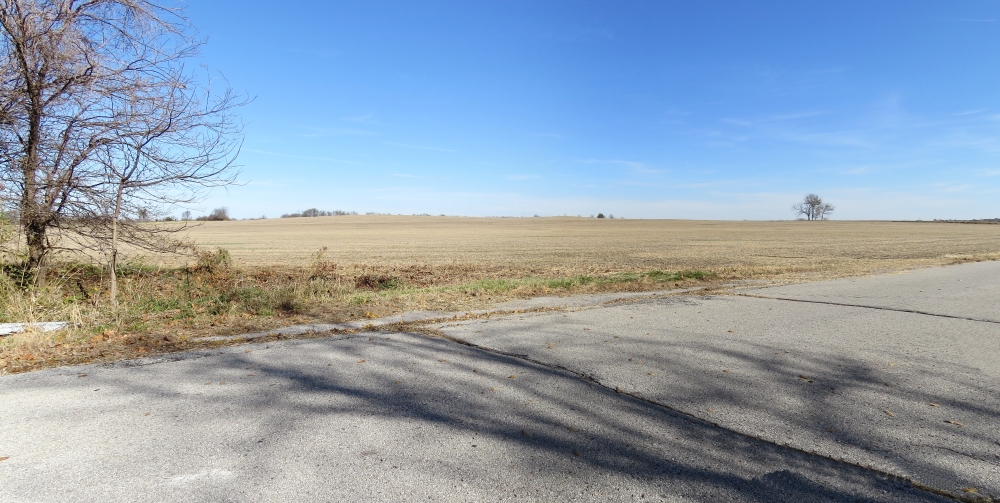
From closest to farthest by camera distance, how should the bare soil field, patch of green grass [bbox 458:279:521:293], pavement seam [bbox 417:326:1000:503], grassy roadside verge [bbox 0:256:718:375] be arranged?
pavement seam [bbox 417:326:1000:503] < grassy roadside verge [bbox 0:256:718:375] < patch of green grass [bbox 458:279:521:293] < the bare soil field

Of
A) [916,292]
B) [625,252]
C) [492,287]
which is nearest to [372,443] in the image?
[492,287]

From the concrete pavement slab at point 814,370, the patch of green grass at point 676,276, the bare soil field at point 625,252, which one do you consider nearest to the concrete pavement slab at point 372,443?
the concrete pavement slab at point 814,370

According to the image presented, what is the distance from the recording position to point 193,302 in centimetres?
980

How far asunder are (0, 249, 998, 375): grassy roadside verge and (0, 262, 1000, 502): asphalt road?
117cm

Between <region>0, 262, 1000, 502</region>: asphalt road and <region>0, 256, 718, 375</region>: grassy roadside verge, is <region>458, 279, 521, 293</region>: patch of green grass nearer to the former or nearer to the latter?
<region>0, 256, 718, 375</region>: grassy roadside verge

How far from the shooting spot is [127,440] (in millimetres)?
3877

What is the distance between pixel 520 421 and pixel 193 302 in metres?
7.86

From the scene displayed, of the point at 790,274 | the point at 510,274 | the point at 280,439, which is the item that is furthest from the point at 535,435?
the point at 790,274

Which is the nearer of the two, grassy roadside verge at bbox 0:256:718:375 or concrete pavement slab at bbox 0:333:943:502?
concrete pavement slab at bbox 0:333:943:502

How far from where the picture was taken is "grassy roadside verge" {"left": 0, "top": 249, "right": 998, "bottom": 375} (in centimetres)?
671

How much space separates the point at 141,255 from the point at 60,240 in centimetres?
246

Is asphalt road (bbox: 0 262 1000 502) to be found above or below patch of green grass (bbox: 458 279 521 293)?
below

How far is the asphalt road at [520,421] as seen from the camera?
10.7 ft

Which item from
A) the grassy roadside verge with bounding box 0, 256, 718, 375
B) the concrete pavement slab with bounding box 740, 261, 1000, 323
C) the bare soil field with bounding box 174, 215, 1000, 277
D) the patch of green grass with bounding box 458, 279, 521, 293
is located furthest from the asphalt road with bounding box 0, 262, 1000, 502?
the bare soil field with bounding box 174, 215, 1000, 277
